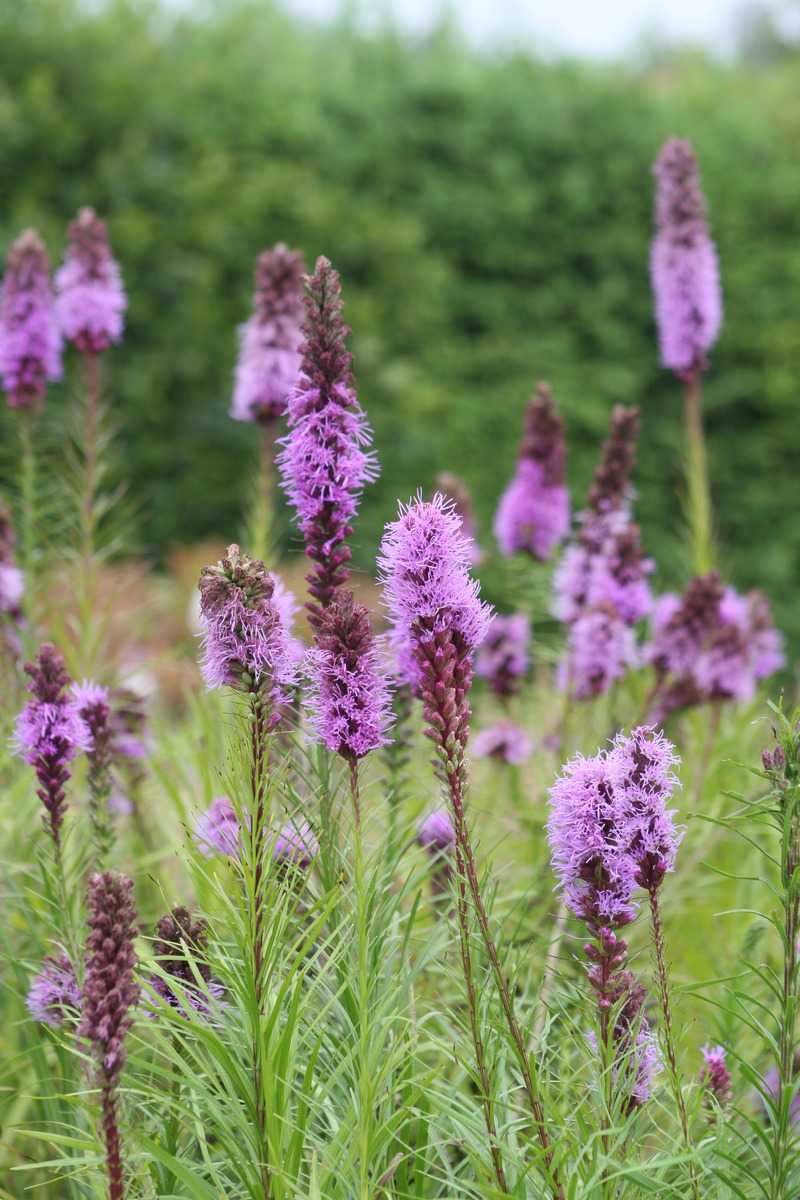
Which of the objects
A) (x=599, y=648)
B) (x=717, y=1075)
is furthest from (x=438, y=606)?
(x=599, y=648)

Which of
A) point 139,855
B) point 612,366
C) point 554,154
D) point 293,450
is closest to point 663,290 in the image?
point 139,855

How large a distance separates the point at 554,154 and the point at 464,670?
9.39 m

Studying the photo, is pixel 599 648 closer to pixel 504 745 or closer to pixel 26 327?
pixel 504 745

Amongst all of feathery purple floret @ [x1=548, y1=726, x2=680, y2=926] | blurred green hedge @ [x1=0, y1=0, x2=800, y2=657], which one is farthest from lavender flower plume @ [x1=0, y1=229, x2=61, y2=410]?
blurred green hedge @ [x1=0, y1=0, x2=800, y2=657]

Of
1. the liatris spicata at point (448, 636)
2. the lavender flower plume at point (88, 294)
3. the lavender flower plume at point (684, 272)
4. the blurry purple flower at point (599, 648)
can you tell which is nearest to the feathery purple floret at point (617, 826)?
the liatris spicata at point (448, 636)

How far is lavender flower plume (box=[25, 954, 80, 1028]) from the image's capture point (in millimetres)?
2051

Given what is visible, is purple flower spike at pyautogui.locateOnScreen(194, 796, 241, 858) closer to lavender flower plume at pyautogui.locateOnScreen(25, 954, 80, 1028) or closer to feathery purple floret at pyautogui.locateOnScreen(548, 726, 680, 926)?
lavender flower plume at pyautogui.locateOnScreen(25, 954, 80, 1028)

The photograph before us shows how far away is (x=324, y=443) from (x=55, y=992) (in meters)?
0.98

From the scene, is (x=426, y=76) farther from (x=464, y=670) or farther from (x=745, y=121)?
(x=464, y=670)

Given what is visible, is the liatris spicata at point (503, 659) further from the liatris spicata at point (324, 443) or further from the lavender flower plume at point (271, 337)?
the liatris spicata at point (324, 443)

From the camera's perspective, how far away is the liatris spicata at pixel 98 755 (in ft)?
7.65

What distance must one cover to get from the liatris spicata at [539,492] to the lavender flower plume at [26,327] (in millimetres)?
1500

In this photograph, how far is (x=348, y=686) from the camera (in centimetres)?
165

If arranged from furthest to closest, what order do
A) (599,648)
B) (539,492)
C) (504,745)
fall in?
1. (539,492)
2. (504,745)
3. (599,648)
